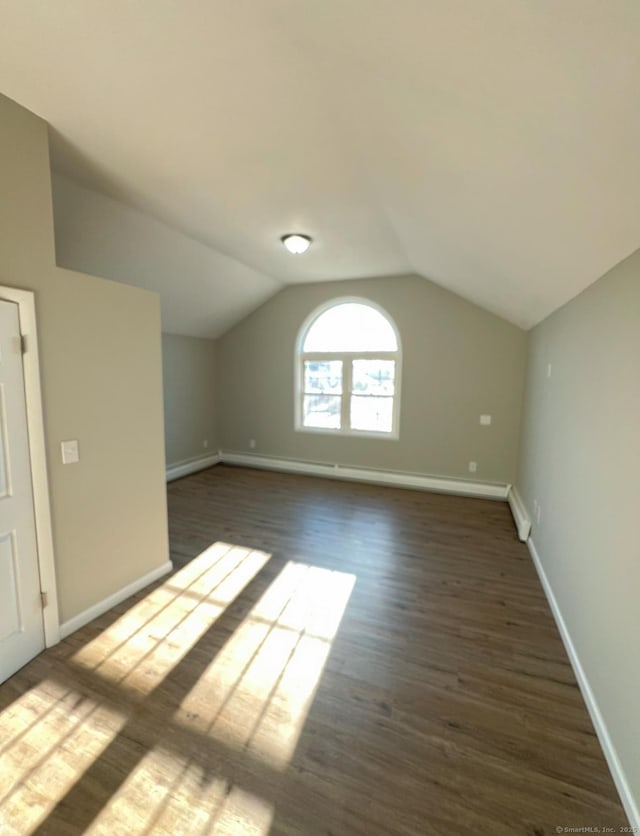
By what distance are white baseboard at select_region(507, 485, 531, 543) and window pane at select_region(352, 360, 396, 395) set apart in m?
2.03

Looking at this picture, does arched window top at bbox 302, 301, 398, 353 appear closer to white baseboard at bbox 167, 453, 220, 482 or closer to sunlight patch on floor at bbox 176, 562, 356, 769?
white baseboard at bbox 167, 453, 220, 482

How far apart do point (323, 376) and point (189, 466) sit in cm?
251

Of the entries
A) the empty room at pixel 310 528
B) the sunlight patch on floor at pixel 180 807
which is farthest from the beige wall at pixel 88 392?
the sunlight patch on floor at pixel 180 807

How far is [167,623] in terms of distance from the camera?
7.68ft

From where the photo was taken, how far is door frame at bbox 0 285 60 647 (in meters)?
1.88

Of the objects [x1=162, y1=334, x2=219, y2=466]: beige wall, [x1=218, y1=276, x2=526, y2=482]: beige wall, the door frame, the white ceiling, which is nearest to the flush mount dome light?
the white ceiling


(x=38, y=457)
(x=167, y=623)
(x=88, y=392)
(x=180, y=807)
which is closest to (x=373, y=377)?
(x=88, y=392)

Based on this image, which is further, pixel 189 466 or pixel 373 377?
pixel 189 466

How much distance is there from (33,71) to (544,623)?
4080 mm

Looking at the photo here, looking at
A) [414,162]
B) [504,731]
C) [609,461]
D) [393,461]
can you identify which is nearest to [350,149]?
[414,162]

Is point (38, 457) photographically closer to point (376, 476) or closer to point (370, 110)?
point (370, 110)

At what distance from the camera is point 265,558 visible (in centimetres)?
317

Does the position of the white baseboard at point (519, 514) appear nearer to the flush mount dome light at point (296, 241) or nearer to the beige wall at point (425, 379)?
the beige wall at point (425, 379)

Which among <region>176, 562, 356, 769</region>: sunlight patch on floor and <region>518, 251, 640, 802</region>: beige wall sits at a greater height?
<region>518, 251, 640, 802</region>: beige wall
